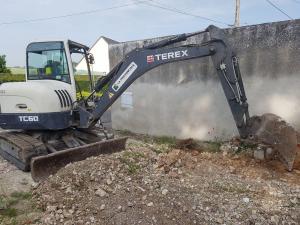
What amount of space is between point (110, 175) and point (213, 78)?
Result: 399 centimetres

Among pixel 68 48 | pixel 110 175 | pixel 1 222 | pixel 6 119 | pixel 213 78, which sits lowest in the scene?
pixel 1 222

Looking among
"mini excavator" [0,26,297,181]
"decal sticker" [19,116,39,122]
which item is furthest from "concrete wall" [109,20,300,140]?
"decal sticker" [19,116,39,122]

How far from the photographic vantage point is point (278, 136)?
217 inches

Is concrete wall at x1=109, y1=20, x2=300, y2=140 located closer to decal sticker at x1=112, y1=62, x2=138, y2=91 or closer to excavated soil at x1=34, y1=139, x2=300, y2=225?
excavated soil at x1=34, y1=139, x2=300, y2=225

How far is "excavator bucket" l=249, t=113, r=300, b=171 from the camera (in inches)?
214

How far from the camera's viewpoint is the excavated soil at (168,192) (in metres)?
3.90

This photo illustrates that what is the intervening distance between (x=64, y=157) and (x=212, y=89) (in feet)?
12.5

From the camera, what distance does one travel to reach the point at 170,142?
8336 mm

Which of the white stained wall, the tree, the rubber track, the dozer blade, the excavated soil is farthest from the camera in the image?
the white stained wall

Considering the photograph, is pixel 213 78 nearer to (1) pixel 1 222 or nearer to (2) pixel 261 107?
(2) pixel 261 107

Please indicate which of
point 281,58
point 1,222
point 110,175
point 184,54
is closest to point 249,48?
point 281,58

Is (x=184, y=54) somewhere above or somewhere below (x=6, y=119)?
above

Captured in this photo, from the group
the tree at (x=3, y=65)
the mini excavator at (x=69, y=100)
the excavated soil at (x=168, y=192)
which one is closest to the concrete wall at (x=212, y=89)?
the mini excavator at (x=69, y=100)

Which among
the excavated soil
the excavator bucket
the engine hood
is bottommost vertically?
the excavated soil
